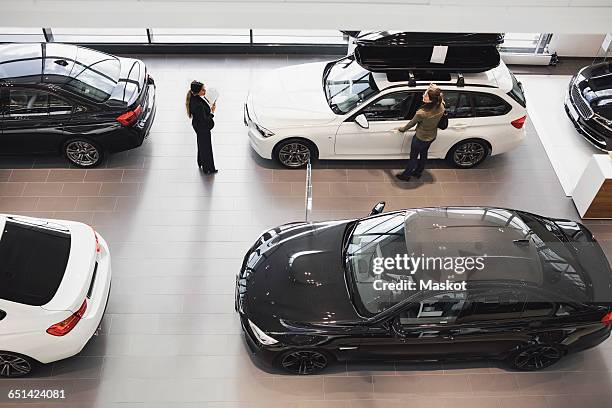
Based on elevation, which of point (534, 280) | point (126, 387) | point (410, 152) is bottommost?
point (126, 387)

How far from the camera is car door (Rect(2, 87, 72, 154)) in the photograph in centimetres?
841

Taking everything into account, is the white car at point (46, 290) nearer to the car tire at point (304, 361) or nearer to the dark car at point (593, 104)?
the car tire at point (304, 361)

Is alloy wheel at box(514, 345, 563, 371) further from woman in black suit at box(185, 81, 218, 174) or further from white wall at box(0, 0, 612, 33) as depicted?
woman in black suit at box(185, 81, 218, 174)

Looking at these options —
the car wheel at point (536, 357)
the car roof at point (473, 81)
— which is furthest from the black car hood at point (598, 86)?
the car wheel at point (536, 357)

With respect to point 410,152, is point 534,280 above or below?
above

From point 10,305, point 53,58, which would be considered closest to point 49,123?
point 53,58

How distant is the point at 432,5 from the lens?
6.34m

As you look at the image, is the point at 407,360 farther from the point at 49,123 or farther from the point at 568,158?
the point at 49,123

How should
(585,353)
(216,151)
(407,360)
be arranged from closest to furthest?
1. (407,360)
2. (585,353)
3. (216,151)

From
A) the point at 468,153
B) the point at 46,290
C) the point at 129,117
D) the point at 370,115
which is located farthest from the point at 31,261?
the point at 468,153

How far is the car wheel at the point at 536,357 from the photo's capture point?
666 centimetres

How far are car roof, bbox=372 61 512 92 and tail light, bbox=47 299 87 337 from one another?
15.7 feet

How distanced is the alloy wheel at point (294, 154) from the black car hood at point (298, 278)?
1.87 metres

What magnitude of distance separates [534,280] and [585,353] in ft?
5.17
